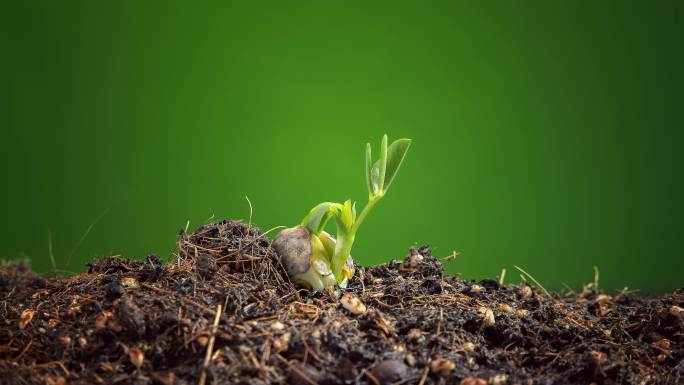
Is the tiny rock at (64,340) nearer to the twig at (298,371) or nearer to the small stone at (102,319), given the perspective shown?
the small stone at (102,319)

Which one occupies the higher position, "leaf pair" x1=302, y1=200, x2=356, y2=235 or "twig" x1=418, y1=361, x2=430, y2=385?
"leaf pair" x1=302, y1=200, x2=356, y2=235

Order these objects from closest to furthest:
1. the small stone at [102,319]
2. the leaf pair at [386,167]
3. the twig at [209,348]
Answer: the twig at [209,348] < the small stone at [102,319] < the leaf pair at [386,167]

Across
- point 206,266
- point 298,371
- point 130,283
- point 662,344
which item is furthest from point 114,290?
point 662,344

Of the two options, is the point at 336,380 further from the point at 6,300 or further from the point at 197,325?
the point at 6,300

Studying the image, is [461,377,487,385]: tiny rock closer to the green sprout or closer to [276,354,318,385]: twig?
[276,354,318,385]: twig

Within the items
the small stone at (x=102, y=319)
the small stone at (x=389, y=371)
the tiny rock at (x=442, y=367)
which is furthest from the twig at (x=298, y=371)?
the small stone at (x=102, y=319)

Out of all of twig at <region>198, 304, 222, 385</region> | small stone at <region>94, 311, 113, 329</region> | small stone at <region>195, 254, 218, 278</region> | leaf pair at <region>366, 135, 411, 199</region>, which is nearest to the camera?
twig at <region>198, 304, 222, 385</region>

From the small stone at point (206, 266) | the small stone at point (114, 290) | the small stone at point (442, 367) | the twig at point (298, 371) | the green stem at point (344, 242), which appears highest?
the green stem at point (344, 242)

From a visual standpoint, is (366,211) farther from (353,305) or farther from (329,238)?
(353,305)

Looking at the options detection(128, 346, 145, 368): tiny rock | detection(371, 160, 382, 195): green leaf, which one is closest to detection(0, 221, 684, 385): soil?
detection(128, 346, 145, 368): tiny rock
